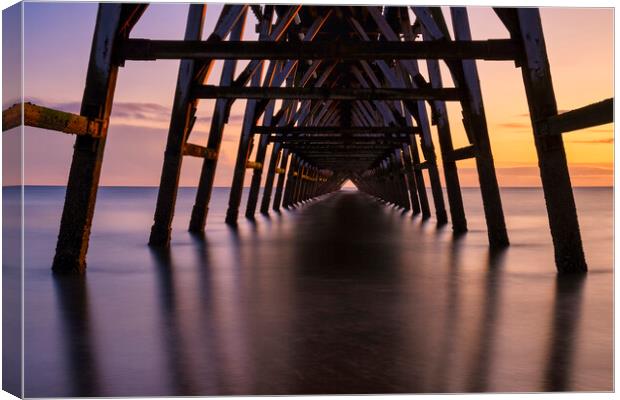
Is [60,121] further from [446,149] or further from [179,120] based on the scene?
[446,149]

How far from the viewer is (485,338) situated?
3561mm

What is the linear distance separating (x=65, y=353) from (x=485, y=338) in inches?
78.3

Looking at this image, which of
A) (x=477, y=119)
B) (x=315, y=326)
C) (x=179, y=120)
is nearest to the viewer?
(x=315, y=326)

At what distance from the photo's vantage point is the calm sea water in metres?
2.85

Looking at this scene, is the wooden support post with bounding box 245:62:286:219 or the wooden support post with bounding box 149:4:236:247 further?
the wooden support post with bounding box 245:62:286:219

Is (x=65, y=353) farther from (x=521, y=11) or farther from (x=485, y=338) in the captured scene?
(x=521, y=11)

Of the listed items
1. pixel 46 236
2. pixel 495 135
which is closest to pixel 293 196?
pixel 46 236

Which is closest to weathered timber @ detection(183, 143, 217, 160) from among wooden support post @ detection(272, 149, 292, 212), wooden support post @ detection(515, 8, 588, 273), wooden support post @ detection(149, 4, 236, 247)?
wooden support post @ detection(149, 4, 236, 247)

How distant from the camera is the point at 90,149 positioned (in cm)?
583

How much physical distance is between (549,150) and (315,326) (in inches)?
112

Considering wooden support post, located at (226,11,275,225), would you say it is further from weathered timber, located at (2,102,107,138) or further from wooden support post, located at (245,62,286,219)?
weathered timber, located at (2,102,107,138)

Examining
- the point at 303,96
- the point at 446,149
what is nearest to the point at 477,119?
the point at 303,96

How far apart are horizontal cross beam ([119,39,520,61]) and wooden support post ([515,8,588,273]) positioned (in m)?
0.36

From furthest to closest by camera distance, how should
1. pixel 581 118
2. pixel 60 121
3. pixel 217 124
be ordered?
pixel 217 124
pixel 60 121
pixel 581 118
